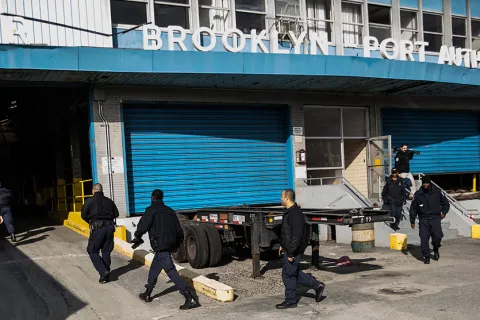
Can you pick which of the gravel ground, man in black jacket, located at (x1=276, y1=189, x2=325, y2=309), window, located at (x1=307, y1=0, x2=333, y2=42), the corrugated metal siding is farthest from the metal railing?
man in black jacket, located at (x1=276, y1=189, x2=325, y2=309)

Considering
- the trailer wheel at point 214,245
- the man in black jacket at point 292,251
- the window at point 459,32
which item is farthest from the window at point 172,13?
the window at point 459,32

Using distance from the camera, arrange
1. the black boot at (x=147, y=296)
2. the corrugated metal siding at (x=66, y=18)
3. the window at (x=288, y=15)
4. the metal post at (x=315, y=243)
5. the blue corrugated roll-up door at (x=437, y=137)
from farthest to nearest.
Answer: the blue corrugated roll-up door at (x=437, y=137), the window at (x=288, y=15), the corrugated metal siding at (x=66, y=18), the metal post at (x=315, y=243), the black boot at (x=147, y=296)

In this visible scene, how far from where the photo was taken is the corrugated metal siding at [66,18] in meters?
12.8

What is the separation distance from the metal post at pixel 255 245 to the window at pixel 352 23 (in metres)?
10.6

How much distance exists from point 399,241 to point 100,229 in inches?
295

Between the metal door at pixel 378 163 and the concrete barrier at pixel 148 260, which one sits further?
the metal door at pixel 378 163

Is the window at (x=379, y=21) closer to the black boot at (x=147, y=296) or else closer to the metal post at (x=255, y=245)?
the metal post at (x=255, y=245)

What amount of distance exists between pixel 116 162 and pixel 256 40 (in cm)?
531

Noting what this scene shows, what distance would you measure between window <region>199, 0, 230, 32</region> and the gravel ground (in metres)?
7.59

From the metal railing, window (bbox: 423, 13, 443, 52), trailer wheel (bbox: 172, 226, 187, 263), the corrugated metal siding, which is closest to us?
trailer wheel (bbox: 172, 226, 187, 263)

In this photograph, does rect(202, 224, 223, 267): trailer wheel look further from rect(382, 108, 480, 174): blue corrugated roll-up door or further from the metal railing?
rect(382, 108, 480, 174): blue corrugated roll-up door

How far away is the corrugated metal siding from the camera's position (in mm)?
12766

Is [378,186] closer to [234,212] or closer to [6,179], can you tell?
[234,212]

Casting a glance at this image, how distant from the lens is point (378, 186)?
17.7 metres
